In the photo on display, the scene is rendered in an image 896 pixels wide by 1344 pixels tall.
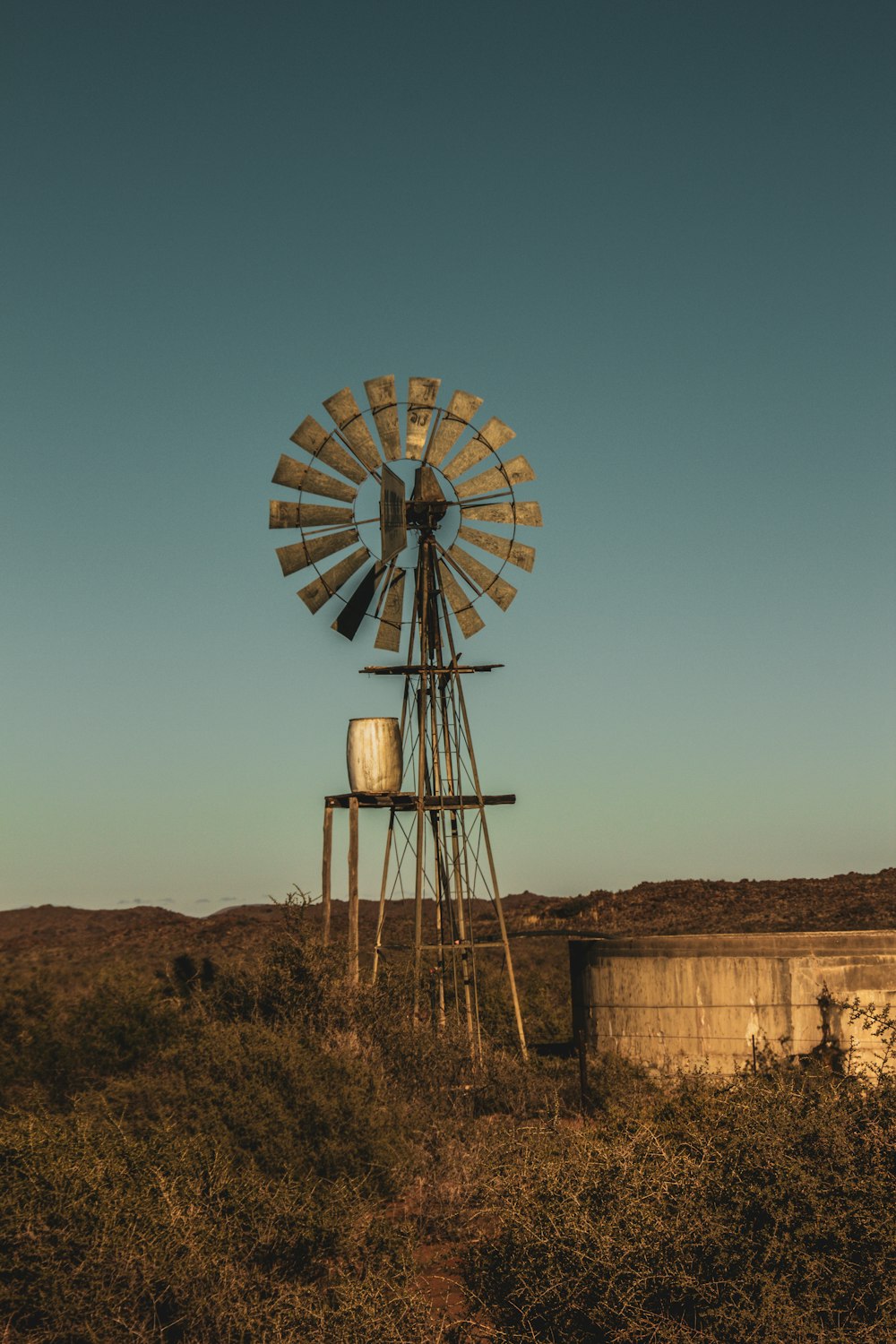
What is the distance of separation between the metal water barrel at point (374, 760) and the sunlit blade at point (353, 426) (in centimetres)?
416

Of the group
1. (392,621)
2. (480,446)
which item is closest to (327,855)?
(392,621)

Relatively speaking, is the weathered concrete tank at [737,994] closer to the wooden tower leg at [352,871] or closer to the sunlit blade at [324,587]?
the wooden tower leg at [352,871]

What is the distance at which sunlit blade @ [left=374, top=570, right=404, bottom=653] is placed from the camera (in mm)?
20219

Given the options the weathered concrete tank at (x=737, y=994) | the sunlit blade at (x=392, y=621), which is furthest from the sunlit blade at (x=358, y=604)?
the weathered concrete tank at (x=737, y=994)

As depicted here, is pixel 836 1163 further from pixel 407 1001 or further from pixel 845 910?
pixel 845 910

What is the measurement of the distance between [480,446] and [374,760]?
5.36m

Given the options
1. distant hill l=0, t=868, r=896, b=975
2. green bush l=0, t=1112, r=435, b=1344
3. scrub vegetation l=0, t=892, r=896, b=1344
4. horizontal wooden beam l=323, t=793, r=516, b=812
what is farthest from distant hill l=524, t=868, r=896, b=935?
green bush l=0, t=1112, r=435, b=1344

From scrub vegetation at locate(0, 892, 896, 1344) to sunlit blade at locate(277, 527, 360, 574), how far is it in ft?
24.1

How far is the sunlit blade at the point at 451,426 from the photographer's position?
2009 cm

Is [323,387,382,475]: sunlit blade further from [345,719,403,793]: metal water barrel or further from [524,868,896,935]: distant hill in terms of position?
[524,868,896,935]: distant hill

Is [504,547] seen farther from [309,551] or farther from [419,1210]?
[419,1210]

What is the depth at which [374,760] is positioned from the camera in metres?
19.5

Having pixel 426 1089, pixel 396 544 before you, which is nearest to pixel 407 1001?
pixel 426 1089

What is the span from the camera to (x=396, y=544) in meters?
19.5
